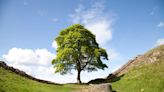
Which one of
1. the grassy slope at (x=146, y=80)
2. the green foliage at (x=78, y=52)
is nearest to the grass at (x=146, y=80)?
→ the grassy slope at (x=146, y=80)

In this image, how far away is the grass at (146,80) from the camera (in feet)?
124

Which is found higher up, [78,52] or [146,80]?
[78,52]

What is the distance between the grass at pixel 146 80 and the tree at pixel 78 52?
1257 cm

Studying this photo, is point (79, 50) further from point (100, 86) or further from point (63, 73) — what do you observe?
point (100, 86)

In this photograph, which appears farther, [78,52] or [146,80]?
[78,52]

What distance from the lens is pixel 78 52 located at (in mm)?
60562

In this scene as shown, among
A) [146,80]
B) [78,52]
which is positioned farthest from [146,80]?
[78,52]

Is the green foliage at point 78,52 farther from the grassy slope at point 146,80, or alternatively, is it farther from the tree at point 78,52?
the grassy slope at point 146,80

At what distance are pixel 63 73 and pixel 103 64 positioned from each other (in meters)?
10.1

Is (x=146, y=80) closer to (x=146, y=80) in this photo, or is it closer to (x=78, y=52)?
(x=146, y=80)

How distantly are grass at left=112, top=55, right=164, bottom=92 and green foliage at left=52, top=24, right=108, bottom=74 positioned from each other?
12519 mm

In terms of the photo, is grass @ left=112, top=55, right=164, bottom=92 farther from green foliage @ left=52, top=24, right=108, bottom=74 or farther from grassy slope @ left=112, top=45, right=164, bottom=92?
green foliage @ left=52, top=24, right=108, bottom=74

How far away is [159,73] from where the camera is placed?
43688mm

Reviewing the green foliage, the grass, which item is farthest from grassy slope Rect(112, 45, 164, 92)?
the green foliage
